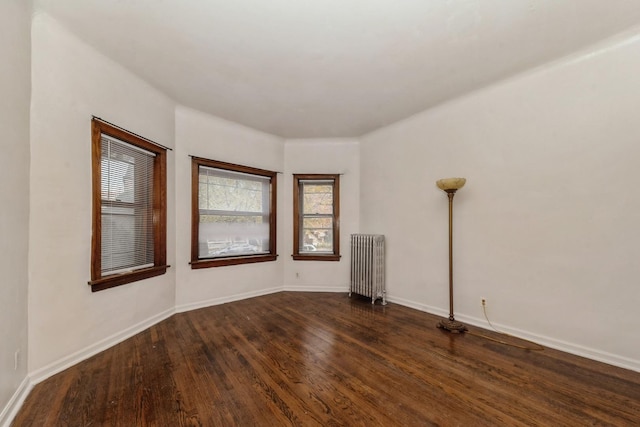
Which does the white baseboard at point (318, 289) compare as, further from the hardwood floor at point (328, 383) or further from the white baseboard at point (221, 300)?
the hardwood floor at point (328, 383)

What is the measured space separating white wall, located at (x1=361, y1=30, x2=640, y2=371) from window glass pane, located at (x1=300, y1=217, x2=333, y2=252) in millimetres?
1536

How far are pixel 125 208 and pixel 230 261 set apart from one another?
1576mm

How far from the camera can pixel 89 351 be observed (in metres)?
2.37

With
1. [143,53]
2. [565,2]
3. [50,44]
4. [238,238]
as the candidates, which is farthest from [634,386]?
[50,44]

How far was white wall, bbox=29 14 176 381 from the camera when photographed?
6.57 feet

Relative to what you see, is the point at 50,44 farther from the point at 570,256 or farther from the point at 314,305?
the point at 570,256

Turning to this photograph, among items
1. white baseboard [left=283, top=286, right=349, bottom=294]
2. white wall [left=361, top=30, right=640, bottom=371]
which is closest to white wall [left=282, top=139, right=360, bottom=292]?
white baseboard [left=283, top=286, right=349, bottom=294]

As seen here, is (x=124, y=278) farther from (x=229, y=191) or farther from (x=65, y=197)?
(x=229, y=191)

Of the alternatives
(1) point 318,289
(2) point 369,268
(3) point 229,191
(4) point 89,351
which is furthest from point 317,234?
(4) point 89,351

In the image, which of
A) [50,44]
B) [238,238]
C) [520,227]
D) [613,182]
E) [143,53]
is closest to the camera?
[50,44]

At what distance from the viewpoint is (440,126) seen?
11.3 feet

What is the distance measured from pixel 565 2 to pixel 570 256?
206 cm

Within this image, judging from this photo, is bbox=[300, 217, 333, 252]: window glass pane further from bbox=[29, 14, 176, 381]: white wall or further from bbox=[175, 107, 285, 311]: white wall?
bbox=[29, 14, 176, 381]: white wall

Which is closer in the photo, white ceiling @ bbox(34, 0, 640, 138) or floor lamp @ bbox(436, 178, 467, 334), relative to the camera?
white ceiling @ bbox(34, 0, 640, 138)
